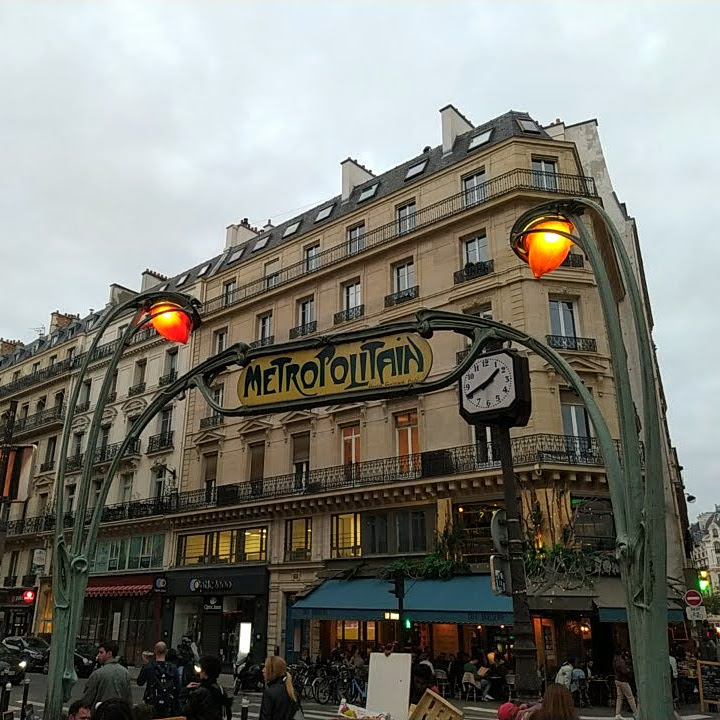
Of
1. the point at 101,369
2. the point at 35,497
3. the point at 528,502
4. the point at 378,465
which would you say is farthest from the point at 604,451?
the point at 35,497

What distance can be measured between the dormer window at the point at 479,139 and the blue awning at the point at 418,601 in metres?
15.3

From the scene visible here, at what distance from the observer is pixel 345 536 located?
2338cm

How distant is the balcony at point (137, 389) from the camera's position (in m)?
33.4

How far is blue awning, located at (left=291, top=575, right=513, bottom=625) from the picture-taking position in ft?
57.7

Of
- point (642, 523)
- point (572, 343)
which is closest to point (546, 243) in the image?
point (642, 523)

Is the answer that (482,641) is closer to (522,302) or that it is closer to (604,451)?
(522,302)

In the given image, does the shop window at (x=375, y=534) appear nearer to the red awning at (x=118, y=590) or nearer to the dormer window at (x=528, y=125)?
the red awning at (x=118, y=590)

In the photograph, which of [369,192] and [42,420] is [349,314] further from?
[42,420]

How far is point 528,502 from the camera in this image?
1923 cm

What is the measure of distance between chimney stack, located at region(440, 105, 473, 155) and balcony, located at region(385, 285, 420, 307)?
6.10 metres

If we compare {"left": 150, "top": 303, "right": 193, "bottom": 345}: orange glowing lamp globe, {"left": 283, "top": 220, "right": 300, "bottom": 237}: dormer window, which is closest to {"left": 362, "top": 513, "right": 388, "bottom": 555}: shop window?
{"left": 283, "top": 220, "right": 300, "bottom": 237}: dormer window

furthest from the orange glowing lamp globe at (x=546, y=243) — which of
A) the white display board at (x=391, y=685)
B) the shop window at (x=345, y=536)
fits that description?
the shop window at (x=345, y=536)

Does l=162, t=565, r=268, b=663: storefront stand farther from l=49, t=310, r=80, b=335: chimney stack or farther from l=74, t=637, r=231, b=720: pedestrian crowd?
l=49, t=310, r=80, b=335: chimney stack

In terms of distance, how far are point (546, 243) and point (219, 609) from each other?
77.7 feet
